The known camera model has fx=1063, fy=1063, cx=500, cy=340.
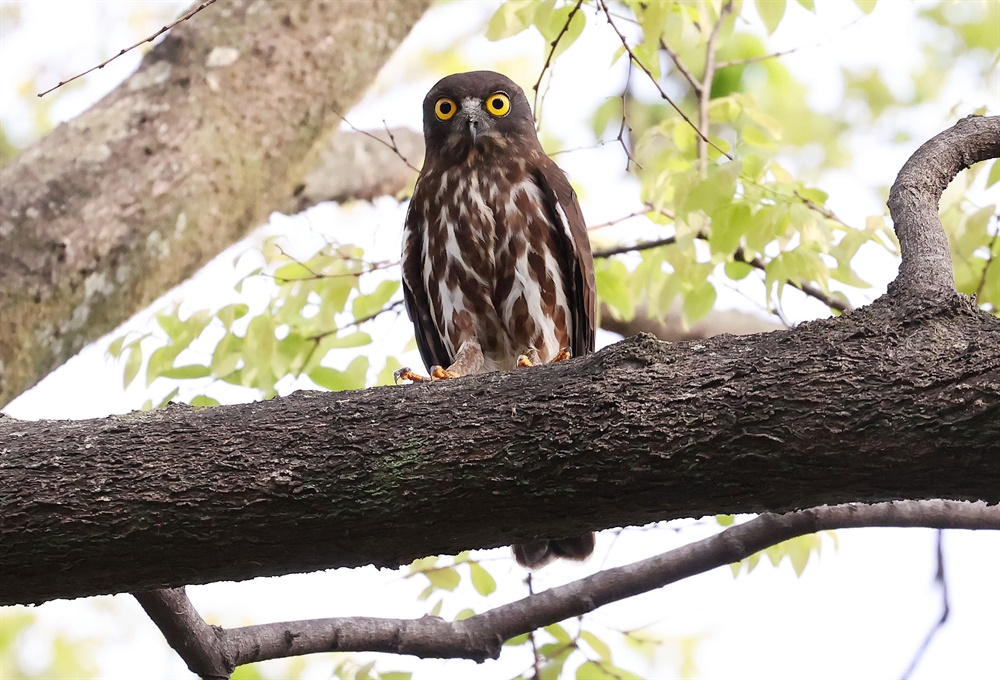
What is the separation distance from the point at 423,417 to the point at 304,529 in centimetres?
41

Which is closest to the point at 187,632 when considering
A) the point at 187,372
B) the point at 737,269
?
the point at 187,372

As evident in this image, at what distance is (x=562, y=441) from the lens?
260 centimetres

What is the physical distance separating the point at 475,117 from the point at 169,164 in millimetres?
1558

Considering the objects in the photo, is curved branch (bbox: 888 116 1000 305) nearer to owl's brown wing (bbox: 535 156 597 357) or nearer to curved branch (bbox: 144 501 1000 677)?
curved branch (bbox: 144 501 1000 677)

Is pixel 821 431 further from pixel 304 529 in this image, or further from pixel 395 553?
pixel 304 529

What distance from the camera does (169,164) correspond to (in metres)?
5.34

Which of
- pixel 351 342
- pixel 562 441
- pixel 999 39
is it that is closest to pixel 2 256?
pixel 351 342

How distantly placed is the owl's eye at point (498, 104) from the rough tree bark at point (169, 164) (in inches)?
33.5

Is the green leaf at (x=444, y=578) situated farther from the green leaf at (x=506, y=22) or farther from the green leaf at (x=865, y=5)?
the green leaf at (x=865, y=5)

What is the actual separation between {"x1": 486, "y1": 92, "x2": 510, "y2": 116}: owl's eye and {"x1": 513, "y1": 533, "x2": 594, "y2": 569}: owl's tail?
7.67 ft

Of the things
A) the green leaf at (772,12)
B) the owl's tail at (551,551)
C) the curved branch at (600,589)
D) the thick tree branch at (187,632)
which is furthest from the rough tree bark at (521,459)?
the green leaf at (772,12)

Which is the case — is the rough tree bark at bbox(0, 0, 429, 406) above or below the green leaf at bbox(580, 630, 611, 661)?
above

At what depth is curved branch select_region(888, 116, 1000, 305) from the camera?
2.68 metres

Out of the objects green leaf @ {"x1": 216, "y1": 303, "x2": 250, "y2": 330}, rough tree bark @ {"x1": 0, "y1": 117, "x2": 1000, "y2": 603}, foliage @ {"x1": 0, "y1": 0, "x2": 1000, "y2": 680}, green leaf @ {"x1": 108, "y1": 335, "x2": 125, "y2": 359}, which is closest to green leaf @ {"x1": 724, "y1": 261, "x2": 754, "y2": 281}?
foliage @ {"x1": 0, "y1": 0, "x2": 1000, "y2": 680}
